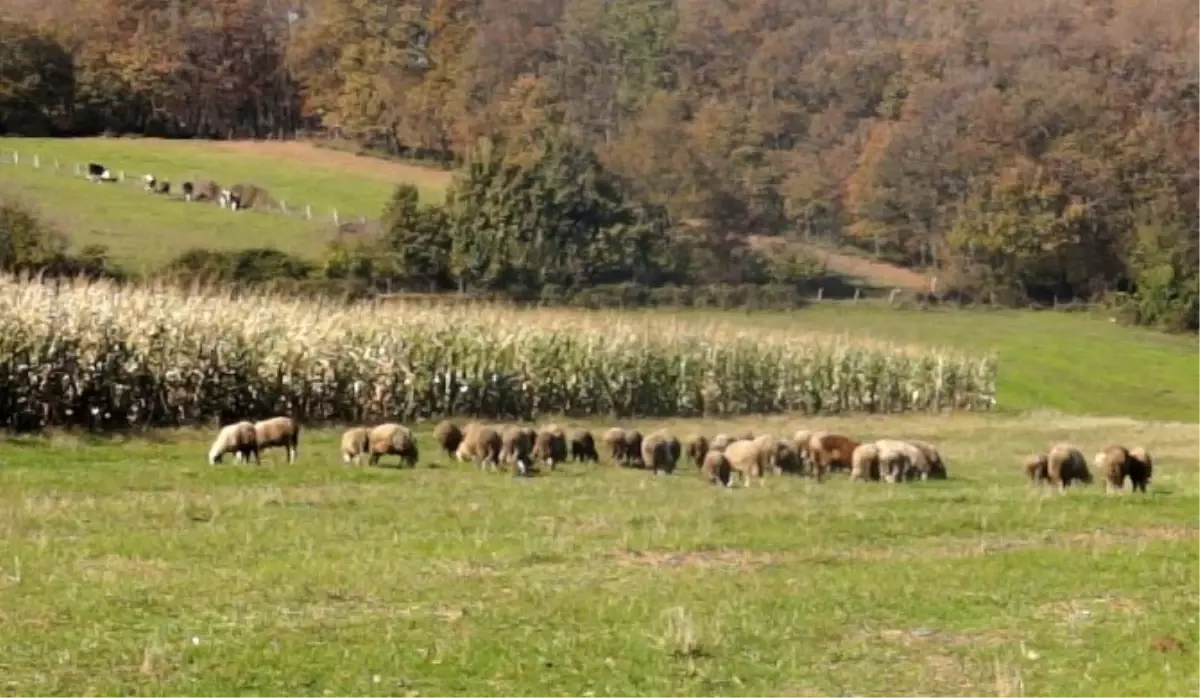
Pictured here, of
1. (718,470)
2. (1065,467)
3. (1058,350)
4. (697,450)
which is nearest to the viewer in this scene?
(718,470)

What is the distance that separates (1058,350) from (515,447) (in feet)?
160

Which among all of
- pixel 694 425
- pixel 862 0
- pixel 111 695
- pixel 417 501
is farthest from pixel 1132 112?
pixel 111 695

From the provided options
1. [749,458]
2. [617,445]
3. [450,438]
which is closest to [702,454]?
[617,445]

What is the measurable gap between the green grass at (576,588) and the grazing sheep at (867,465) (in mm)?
3277

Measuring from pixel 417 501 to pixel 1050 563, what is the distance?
7564 millimetres

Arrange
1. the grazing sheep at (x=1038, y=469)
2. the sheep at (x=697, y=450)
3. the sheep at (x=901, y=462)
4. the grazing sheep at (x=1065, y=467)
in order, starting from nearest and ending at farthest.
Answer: the grazing sheep at (x=1065, y=467)
the grazing sheep at (x=1038, y=469)
the sheep at (x=901, y=462)
the sheep at (x=697, y=450)

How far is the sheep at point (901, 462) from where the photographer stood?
2477 cm

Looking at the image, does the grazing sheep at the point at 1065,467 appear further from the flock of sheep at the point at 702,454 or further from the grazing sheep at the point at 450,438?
the grazing sheep at the point at 450,438

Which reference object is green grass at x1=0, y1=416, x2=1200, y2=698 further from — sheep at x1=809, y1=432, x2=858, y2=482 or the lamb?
sheep at x1=809, y1=432, x2=858, y2=482

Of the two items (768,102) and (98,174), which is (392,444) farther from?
(768,102)

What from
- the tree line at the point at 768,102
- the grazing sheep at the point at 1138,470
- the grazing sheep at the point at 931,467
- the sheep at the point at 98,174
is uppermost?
the tree line at the point at 768,102

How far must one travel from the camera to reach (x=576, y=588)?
13.1 m

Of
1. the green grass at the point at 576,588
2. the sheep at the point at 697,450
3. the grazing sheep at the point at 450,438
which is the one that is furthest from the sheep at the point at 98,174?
the green grass at the point at 576,588

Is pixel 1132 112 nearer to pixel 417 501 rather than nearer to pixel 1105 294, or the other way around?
pixel 1105 294
